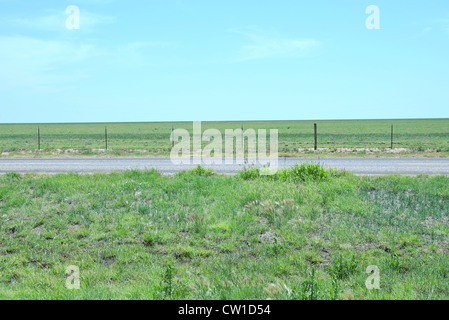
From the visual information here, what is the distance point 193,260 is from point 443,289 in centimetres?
358

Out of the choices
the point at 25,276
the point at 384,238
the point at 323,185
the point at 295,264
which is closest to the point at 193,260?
the point at 295,264

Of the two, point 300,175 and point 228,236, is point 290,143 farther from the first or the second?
point 228,236

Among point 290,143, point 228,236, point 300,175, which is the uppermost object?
point 290,143

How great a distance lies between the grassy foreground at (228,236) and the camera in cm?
504

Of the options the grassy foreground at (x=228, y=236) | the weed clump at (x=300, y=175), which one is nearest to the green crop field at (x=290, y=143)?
the weed clump at (x=300, y=175)

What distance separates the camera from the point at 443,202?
330 inches

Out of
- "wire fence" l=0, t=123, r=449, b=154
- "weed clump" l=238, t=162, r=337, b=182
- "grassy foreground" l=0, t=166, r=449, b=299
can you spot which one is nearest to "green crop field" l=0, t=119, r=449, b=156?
"wire fence" l=0, t=123, r=449, b=154

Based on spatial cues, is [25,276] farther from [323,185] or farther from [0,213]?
[323,185]

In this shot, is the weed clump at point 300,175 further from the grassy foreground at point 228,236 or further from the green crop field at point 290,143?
the green crop field at point 290,143

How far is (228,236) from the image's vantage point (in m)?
6.98

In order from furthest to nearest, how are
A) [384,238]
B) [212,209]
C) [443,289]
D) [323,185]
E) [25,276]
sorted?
[323,185] < [212,209] < [384,238] < [25,276] < [443,289]

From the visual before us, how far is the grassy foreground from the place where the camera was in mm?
5039

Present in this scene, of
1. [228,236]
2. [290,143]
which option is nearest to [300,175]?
[228,236]

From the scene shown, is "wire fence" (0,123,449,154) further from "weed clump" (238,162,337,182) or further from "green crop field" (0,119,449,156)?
"weed clump" (238,162,337,182)
